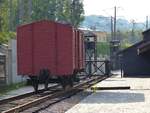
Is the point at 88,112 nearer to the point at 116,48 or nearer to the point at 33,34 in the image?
the point at 33,34

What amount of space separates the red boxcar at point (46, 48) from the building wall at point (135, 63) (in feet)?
95.5

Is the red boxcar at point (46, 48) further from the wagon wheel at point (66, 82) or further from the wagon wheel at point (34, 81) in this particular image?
the wagon wheel at point (66, 82)

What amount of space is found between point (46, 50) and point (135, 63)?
99.4ft

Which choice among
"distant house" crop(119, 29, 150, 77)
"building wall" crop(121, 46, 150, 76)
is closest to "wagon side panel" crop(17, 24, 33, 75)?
"distant house" crop(119, 29, 150, 77)

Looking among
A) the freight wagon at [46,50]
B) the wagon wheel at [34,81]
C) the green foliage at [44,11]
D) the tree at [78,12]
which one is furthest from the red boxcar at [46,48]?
the tree at [78,12]

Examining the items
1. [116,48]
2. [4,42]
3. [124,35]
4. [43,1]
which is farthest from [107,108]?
[124,35]

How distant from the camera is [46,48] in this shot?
2539cm

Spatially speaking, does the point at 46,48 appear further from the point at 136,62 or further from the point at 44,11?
the point at 44,11

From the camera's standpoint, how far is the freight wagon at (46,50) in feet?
82.4

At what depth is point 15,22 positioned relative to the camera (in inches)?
3720

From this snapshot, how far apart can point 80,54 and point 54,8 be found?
64502 millimetres

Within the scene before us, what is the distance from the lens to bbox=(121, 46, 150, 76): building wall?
54000mm

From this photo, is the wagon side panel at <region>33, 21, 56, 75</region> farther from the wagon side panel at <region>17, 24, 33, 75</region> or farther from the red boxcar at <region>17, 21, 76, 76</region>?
the wagon side panel at <region>17, 24, 33, 75</region>

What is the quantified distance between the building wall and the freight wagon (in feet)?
95.0
